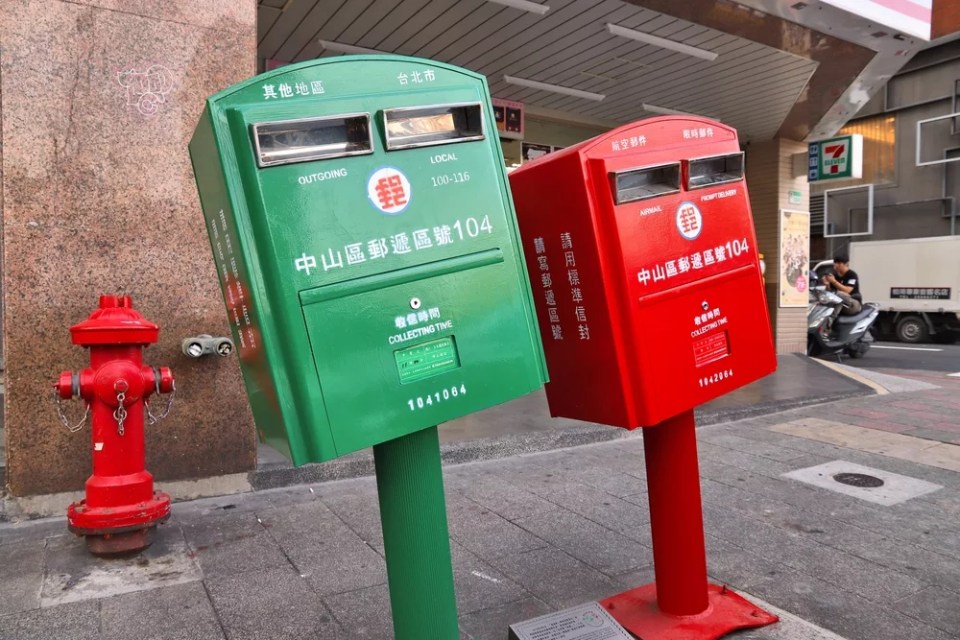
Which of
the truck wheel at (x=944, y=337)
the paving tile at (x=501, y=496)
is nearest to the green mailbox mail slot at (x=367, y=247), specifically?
the paving tile at (x=501, y=496)

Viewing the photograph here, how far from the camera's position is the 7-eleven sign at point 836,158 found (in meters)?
10.6

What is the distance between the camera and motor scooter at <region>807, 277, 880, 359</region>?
1173 centimetres

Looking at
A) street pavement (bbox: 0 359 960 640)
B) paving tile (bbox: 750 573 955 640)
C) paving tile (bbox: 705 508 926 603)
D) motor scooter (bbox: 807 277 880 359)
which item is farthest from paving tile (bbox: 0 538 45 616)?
motor scooter (bbox: 807 277 880 359)

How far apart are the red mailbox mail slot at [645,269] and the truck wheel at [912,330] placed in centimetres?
1807

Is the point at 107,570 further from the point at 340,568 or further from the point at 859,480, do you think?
the point at 859,480

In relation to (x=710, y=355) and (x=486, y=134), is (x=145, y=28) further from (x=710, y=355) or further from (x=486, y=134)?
(x=710, y=355)

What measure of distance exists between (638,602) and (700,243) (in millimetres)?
1447

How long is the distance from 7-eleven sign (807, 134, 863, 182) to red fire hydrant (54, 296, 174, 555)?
10594 millimetres

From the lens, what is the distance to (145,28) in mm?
3941

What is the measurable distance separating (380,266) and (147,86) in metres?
3.08

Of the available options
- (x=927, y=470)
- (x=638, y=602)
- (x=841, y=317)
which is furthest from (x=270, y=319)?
(x=841, y=317)

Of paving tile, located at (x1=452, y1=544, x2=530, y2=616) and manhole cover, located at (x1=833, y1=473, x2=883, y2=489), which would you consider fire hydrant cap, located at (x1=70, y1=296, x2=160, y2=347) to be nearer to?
paving tile, located at (x1=452, y1=544, x2=530, y2=616)

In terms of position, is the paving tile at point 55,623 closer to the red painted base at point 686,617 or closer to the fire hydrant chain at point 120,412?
the fire hydrant chain at point 120,412

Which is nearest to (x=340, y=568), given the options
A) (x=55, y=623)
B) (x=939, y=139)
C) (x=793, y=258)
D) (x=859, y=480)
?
(x=55, y=623)
